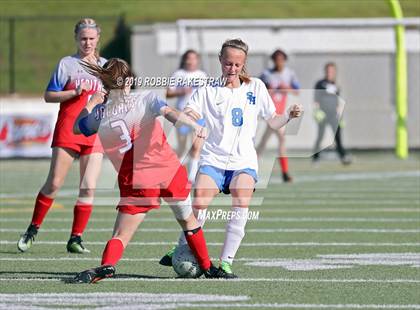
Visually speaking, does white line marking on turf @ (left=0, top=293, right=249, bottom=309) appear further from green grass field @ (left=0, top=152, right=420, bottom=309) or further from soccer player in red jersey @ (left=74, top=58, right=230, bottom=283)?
soccer player in red jersey @ (left=74, top=58, right=230, bottom=283)

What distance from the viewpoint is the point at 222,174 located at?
7.86 metres

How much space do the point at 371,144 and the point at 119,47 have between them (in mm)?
6546

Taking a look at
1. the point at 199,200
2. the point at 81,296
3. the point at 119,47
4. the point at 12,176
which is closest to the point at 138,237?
the point at 199,200

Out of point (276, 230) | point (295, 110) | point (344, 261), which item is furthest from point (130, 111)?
point (276, 230)

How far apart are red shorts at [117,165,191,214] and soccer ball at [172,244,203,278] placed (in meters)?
0.48

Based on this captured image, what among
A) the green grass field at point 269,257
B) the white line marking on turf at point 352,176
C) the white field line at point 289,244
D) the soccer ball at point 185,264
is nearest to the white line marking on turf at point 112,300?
the green grass field at point 269,257

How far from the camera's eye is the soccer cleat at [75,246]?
9.27m

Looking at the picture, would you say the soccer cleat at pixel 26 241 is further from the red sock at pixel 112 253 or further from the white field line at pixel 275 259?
the red sock at pixel 112 253

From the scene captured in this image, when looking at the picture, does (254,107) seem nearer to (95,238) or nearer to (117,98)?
(117,98)

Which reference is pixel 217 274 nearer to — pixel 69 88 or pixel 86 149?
pixel 86 149

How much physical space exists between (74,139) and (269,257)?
1816 mm

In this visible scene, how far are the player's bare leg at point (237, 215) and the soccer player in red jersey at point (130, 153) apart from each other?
413 millimetres

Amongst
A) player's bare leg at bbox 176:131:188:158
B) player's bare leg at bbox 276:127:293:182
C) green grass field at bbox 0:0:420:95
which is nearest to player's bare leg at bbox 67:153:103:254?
player's bare leg at bbox 276:127:293:182

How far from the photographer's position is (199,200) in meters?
7.85
